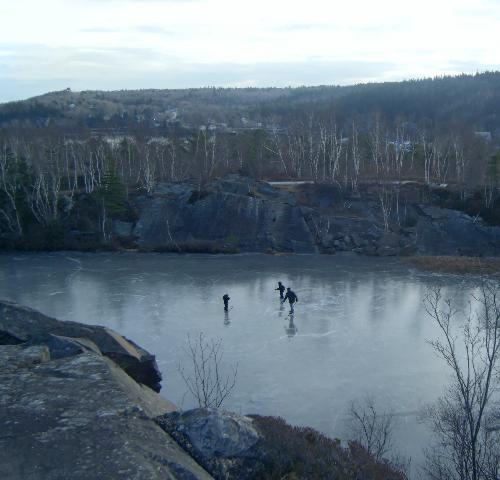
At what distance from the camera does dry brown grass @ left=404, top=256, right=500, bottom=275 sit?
22.3m

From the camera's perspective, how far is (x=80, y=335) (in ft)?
33.2

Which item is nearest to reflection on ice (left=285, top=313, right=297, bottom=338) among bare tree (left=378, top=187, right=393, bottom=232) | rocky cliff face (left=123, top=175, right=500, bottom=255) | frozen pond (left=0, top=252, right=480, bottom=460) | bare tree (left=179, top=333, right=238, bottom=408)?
frozen pond (left=0, top=252, right=480, bottom=460)

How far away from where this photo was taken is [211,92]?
158 m

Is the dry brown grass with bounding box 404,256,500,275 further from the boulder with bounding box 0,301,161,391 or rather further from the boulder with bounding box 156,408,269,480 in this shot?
the boulder with bounding box 156,408,269,480

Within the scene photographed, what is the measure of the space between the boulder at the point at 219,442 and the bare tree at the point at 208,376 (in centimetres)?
348

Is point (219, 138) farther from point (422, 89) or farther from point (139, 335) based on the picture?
point (422, 89)

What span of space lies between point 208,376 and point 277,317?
633cm

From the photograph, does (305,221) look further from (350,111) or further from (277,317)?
(350,111)

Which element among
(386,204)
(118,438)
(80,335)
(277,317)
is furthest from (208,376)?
(386,204)

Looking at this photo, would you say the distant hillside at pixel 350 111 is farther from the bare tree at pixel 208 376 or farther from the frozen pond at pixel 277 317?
the bare tree at pixel 208 376

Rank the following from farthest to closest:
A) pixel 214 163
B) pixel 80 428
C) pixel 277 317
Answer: pixel 214 163 < pixel 277 317 < pixel 80 428

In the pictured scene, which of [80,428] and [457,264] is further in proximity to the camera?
[457,264]

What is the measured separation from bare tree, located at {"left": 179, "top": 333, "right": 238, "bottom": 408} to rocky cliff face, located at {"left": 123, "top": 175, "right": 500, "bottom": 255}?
45.9 feet

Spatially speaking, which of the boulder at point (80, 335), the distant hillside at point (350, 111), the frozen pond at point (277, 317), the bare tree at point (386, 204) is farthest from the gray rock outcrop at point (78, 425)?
the distant hillside at point (350, 111)
